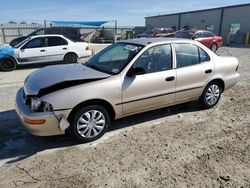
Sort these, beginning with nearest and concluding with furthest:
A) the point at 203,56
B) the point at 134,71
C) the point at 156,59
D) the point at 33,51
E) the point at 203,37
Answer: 1. the point at 134,71
2. the point at 156,59
3. the point at 203,56
4. the point at 33,51
5. the point at 203,37

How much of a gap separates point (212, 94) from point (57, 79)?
134 inches

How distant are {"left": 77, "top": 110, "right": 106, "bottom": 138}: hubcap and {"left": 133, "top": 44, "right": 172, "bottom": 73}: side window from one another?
1.08 meters

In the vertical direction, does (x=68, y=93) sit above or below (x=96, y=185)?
above

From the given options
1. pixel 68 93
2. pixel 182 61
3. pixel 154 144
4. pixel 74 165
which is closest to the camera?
pixel 74 165

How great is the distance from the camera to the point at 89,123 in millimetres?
3844

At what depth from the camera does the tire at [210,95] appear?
521 cm

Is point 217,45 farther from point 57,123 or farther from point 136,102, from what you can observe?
point 57,123

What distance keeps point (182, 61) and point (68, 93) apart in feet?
7.82

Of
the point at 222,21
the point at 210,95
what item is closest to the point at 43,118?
the point at 210,95

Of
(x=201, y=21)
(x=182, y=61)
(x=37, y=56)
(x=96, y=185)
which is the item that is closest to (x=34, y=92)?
(x=96, y=185)

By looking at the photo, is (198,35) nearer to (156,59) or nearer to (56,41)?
(56,41)

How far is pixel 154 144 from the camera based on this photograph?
3855mm

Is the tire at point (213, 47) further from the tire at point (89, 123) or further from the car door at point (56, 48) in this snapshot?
the tire at point (89, 123)

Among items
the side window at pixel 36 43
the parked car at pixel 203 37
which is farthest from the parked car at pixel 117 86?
the parked car at pixel 203 37
